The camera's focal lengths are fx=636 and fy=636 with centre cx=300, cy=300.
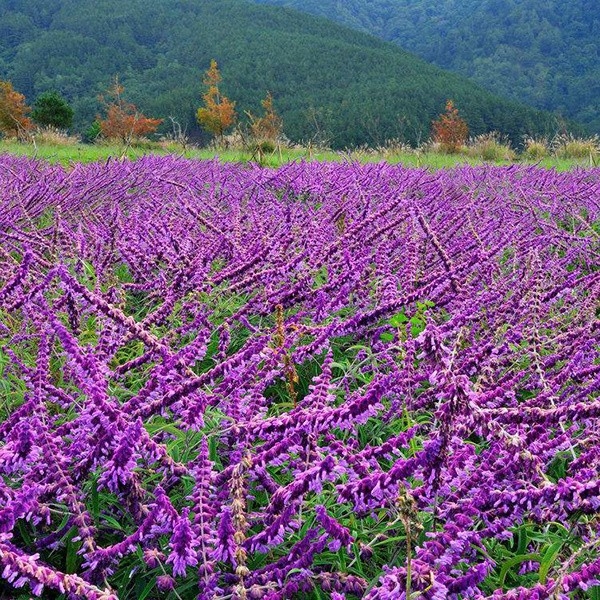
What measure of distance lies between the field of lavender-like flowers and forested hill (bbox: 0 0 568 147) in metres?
75.1

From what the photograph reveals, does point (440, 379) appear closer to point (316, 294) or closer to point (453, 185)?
point (316, 294)

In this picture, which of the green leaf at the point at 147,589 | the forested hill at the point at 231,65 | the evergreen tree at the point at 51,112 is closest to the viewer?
the green leaf at the point at 147,589

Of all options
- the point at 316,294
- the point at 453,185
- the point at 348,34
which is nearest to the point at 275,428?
the point at 316,294

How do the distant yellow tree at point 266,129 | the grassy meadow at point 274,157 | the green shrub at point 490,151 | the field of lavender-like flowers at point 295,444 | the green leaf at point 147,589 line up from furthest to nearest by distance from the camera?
1. the green shrub at point 490,151
2. the distant yellow tree at point 266,129
3. the grassy meadow at point 274,157
4. the green leaf at point 147,589
5. the field of lavender-like flowers at point 295,444

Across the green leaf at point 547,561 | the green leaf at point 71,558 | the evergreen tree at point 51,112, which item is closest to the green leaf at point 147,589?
the green leaf at point 71,558

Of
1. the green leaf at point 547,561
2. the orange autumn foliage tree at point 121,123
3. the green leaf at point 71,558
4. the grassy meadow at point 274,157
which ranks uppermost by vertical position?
the green leaf at point 547,561

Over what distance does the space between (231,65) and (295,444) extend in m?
145

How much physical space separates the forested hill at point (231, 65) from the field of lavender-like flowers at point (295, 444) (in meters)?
75.1

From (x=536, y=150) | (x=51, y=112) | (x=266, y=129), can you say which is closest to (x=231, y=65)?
(x=51, y=112)

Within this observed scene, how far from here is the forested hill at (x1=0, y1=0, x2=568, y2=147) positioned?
93531 millimetres

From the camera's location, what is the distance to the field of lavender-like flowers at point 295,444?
115 centimetres

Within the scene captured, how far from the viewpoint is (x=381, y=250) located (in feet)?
9.26

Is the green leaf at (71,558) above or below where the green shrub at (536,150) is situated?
above

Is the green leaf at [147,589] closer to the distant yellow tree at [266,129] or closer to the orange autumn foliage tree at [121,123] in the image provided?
the distant yellow tree at [266,129]
